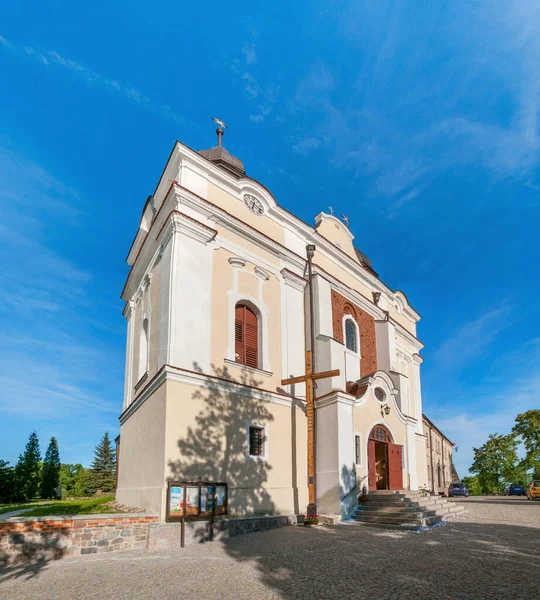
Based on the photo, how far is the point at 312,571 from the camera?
7883 mm

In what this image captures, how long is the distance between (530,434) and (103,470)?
4367 cm

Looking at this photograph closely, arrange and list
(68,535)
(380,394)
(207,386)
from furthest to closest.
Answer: (380,394) → (207,386) → (68,535)

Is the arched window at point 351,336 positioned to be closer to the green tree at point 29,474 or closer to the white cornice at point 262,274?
the white cornice at point 262,274

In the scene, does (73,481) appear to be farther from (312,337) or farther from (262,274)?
(262,274)

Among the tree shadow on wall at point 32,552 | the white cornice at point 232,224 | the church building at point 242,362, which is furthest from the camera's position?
the white cornice at point 232,224

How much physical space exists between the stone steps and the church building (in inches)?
25.8

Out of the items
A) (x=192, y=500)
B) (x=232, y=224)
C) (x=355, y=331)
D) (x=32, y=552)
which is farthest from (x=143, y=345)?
(x=32, y=552)

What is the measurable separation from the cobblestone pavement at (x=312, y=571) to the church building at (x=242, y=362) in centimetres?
304

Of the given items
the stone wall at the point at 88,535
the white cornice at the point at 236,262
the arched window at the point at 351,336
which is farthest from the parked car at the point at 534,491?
the white cornice at the point at 236,262

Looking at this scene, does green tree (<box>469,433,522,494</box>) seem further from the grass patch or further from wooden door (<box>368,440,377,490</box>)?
the grass patch

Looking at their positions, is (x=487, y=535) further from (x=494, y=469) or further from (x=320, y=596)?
(x=494, y=469)

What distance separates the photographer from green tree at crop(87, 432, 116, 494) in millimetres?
50750

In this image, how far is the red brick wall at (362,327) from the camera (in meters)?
19.8

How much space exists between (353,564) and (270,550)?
7.55 feet
